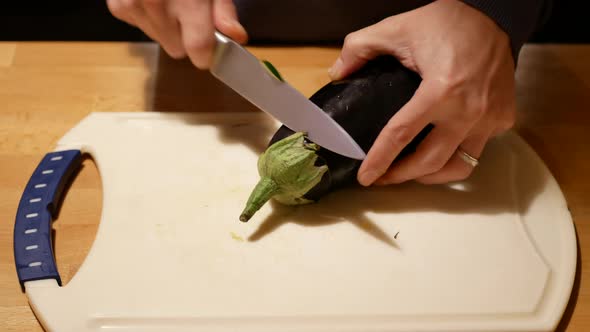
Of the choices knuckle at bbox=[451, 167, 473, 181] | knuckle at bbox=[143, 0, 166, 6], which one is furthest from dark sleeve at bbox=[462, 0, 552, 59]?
knuckle at bbox=[143, 0, 166, 6]

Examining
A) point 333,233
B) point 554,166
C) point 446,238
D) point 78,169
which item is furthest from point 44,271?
point 554,166

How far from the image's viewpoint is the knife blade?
4.29 feet

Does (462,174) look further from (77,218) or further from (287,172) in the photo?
(77,218)

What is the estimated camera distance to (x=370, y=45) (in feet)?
4.48

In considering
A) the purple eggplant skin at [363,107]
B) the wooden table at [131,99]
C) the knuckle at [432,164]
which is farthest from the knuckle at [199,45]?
the knuckle at [432,164]

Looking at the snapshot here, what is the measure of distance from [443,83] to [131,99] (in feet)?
2.96

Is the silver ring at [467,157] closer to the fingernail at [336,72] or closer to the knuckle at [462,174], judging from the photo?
the knuckle at [462,174]

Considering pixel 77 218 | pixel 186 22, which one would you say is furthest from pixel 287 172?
pixel 77 218

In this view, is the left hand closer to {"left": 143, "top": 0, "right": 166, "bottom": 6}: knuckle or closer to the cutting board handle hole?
{"left": 143, "top": 0, "right": 166, "bottom": 6}: knuckle

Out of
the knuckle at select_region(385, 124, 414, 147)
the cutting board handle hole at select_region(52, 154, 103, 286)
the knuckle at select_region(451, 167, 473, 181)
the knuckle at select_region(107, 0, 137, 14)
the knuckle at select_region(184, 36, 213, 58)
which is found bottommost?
the cutting board handle hole at select_region(52, 154, 103, 286)

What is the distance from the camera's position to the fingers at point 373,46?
1334mm

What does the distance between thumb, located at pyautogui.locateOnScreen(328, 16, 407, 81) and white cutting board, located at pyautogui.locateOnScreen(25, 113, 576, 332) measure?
0.97ft

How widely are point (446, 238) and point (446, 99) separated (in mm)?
317

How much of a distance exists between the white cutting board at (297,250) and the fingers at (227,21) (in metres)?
0.28
